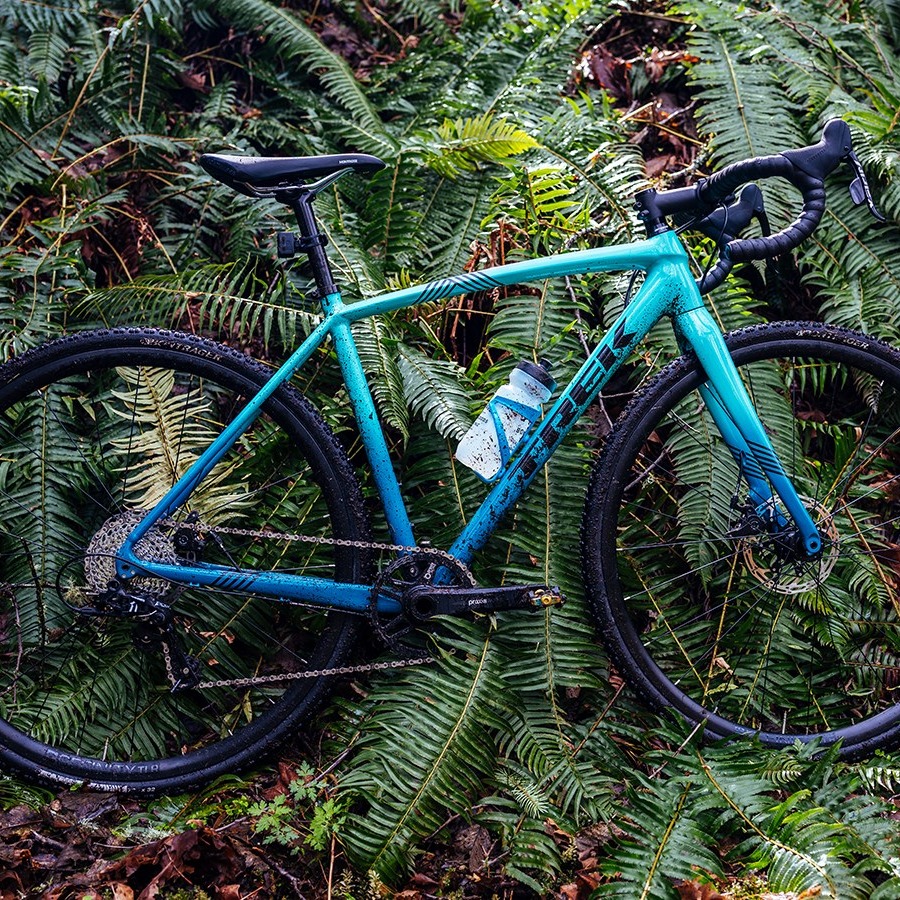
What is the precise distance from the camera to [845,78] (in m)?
3.75

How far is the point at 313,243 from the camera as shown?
8.90 ft

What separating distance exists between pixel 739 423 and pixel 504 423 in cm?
75

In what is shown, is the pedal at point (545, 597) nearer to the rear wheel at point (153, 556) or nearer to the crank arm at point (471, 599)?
the crank arm at point (471, 599)

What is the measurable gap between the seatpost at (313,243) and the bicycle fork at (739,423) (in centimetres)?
113

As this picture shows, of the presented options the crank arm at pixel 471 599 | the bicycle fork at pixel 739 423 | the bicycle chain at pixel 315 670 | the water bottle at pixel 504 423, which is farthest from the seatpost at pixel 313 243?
the bicycle fork at pixel 739 423

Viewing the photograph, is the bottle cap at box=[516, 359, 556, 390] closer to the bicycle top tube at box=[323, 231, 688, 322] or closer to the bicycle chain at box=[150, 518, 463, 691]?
the bicycle top tube at box=[323, 231, 688, 322]

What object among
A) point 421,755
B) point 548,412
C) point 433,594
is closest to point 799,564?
point 548,412

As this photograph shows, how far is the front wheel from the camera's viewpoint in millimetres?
2779

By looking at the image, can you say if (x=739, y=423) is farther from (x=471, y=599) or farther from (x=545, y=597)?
(x=471, y=599)

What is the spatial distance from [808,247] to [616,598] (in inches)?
66.9

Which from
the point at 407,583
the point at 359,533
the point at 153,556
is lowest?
the point at 407,583

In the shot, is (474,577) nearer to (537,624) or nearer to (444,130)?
(537,624)

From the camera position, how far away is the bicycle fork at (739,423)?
8.86 feet

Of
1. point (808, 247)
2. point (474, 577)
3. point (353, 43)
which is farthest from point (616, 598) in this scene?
point (353, 43)
